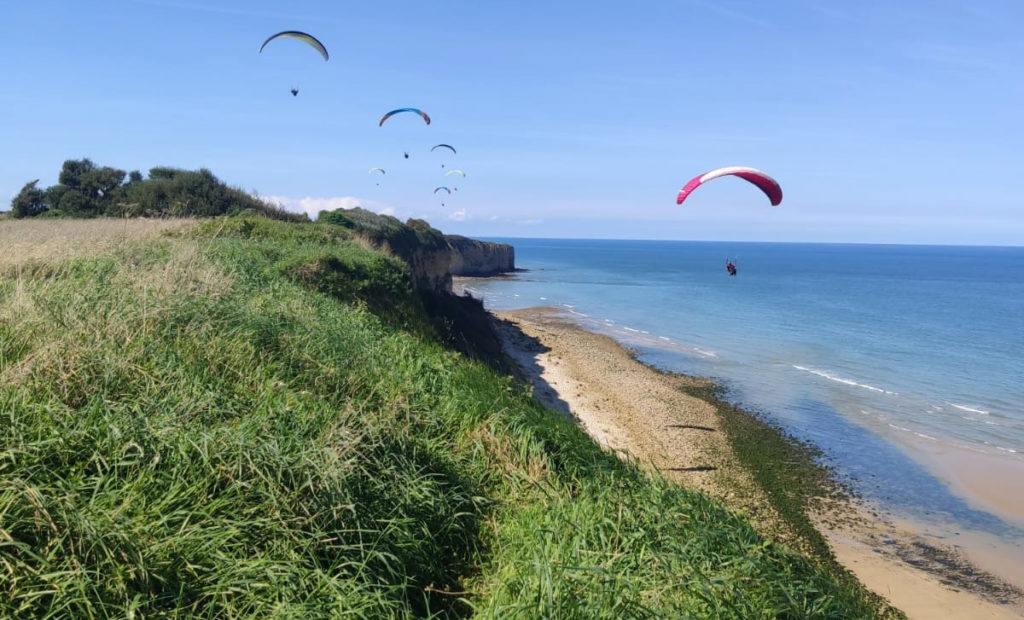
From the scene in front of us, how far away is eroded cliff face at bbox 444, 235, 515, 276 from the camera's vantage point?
9638cm

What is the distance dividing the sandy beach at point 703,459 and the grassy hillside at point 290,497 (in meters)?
1.75

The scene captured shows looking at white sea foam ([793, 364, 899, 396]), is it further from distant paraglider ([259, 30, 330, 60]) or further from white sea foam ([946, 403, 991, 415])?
distant paraglider ([259, 30, 330, 60])

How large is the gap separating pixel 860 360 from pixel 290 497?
133 ft

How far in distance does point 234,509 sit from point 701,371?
32252 mm

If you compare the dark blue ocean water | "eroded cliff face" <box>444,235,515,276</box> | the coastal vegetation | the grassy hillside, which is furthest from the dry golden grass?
"eroded cliff face" <box>444,235,515,276</box>

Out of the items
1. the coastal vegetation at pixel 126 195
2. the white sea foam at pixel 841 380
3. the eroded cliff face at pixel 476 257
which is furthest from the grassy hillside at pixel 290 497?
the eroded cliff face at pixel 476 257

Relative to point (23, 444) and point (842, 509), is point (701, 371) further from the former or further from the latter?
point (23, 444)

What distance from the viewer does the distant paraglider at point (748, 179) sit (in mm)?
16172

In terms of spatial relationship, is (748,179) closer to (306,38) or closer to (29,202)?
(306,38)

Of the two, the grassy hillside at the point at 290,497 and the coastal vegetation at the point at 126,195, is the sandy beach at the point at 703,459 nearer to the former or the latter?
the grassy hillside at the point at 290,497

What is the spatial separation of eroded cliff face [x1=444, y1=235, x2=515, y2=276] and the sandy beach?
57.0 meters

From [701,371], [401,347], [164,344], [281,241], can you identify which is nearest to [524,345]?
[701,371]

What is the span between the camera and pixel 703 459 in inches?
796

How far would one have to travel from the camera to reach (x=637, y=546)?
16.5 ft
